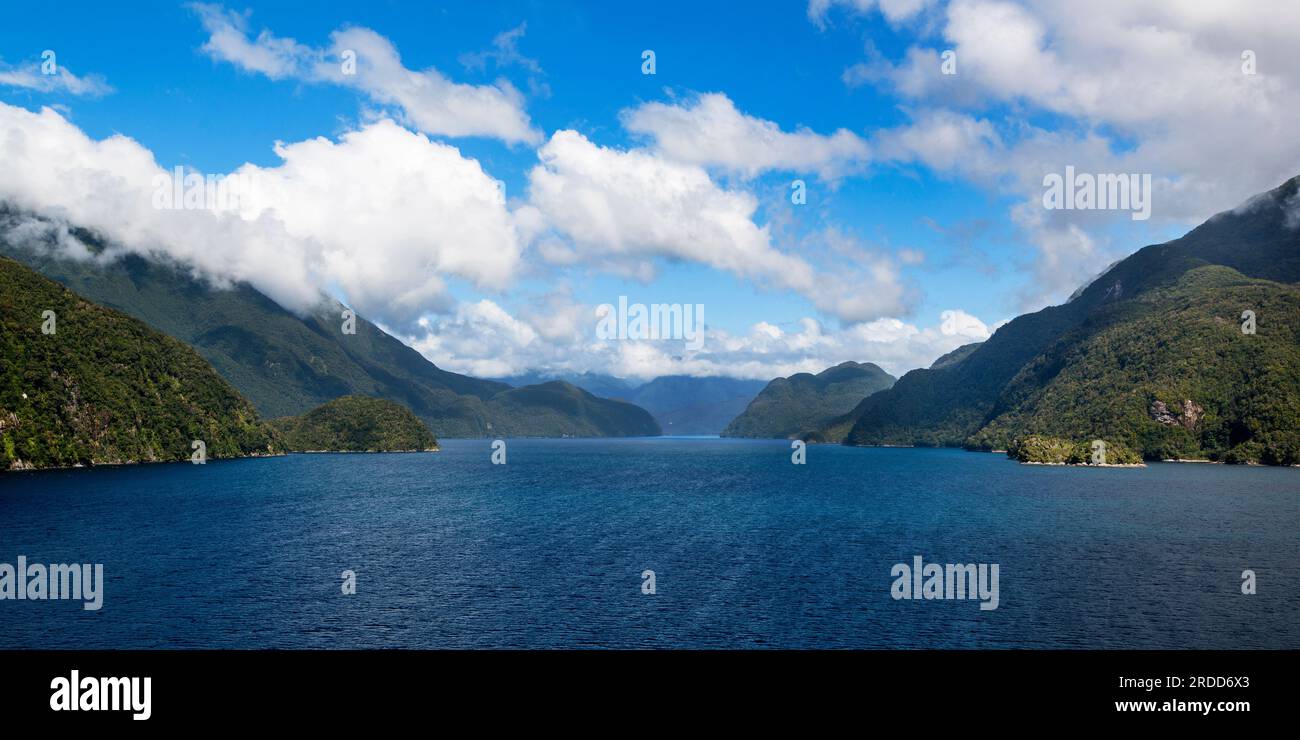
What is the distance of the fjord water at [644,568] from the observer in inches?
2165

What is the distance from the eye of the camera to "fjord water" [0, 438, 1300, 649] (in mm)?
55000

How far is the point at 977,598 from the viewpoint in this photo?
Answer: 65625 millimetres

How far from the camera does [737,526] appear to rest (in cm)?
11406

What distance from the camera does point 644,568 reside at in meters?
78.9
